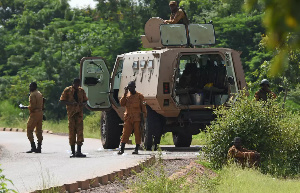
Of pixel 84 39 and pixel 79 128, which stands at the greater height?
pixel 84 39

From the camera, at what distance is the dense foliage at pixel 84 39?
3872cm

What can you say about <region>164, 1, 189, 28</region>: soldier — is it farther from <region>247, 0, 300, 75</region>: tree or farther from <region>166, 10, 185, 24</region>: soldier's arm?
<region>247, 0, 300, 75</region>: tree

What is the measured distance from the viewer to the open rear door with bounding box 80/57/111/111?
19.6 m

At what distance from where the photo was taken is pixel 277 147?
14695mm

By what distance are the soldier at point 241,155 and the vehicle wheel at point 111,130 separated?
22.6 ft

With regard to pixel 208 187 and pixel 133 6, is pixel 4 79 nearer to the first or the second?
pixel 133 6

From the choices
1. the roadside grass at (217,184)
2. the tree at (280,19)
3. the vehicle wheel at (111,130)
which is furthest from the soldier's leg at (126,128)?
the tree at (280,19)

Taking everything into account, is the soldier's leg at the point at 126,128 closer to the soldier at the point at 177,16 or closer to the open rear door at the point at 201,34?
the open rear door at the point at 201,34

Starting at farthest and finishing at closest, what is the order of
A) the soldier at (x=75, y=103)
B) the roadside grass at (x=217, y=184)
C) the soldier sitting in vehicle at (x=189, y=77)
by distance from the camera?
the soldier sitting in vehicle at (x=189, y=77) < the soldier at (x=75, y=103) < the roadside grass at (x=217, y=184)

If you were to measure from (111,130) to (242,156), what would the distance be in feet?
23.1

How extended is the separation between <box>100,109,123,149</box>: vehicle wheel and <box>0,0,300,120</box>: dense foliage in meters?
16.4

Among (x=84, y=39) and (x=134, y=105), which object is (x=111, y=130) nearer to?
(x=134, y=105)

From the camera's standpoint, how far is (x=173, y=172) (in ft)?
41.9

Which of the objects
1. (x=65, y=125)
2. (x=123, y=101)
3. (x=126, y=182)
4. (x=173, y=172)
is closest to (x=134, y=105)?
(x=123, y=101)
